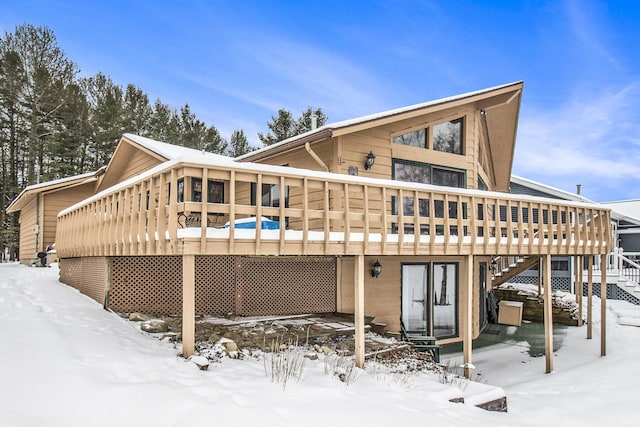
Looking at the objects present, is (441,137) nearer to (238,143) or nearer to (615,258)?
(615,258)

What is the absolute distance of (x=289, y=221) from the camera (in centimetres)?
960

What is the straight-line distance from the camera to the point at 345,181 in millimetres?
5953

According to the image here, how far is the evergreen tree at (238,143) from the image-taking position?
32497 millimetres

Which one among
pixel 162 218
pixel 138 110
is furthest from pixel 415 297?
pixel 138 110

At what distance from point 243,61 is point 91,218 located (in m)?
22.8

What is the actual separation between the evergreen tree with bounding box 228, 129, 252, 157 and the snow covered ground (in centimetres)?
2551

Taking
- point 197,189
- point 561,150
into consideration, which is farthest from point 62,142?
point 561,150

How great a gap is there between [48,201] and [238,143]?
17899mm

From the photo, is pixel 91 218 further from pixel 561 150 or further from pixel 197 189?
pixel 561 150

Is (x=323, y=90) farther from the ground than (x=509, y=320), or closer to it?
farther from the ground

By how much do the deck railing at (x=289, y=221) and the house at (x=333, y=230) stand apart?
20 mm

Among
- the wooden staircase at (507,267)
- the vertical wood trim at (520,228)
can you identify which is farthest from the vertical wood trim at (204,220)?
the wooden staircase at (507,267)

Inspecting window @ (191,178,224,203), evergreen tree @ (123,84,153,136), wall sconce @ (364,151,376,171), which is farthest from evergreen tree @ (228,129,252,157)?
wall sconce @ (364,151,376,171)

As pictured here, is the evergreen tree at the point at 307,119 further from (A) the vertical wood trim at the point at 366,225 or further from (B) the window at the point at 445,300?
(A) the vertical wood trim at the point at 366,225
